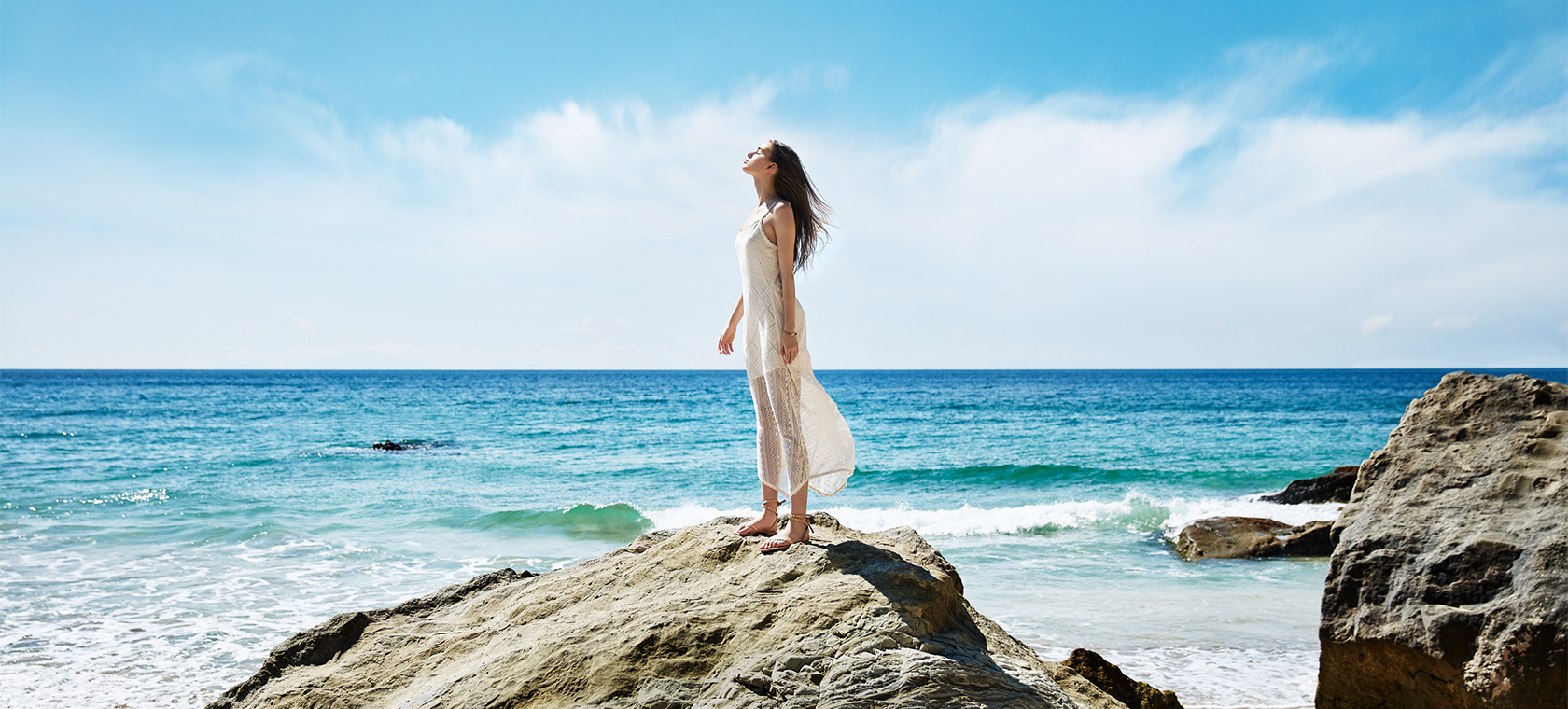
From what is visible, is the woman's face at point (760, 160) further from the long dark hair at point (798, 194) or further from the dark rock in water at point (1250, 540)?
the dark rock in water at point (1250, 540)

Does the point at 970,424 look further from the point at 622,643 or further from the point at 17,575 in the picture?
the point at 622,643

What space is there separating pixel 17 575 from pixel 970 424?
27.1 meters

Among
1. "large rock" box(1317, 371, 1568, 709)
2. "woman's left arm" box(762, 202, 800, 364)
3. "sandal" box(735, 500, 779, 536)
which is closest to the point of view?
"large rock" box(1317, 371, 1568, 709)

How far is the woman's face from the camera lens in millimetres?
4121

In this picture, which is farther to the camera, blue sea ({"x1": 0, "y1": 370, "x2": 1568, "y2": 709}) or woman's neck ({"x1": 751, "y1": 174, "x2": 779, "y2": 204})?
blue sea ({"x1": 0, "y1": 370, "x2": 1568, "y2": 709})

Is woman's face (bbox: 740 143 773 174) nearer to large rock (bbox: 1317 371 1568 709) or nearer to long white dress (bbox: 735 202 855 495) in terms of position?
long white dress (bbox: 735 202 855 495)

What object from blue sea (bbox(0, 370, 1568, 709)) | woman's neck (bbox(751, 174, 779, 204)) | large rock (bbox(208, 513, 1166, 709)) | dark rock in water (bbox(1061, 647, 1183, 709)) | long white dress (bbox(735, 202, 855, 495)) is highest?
woman's neck (bbox(751, 174, 779, 204))

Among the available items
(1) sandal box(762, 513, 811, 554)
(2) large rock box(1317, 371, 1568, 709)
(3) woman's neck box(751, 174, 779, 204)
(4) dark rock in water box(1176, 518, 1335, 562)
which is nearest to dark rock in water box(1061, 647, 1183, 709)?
(2) large rock box(1317, 371, 1568, 709)

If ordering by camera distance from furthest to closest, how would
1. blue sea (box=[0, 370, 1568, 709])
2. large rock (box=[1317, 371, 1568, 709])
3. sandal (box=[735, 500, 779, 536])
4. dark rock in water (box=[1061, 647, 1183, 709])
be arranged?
blue sea (box=[0, 370, 1568, 709]), dark rock in water (box=[1061, 647, 1183, 709]), sandal (box=[735, 500, 779, 536]), large rock (box=[1317, 371, 1568, 709])

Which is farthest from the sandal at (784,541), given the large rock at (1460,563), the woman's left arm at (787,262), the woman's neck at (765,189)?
the large rock at (1460,563)

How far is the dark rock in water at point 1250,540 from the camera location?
34.7 feet

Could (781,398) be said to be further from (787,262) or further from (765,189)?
(765,189)

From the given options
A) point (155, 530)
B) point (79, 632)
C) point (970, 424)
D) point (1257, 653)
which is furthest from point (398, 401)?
point (1257, 653)

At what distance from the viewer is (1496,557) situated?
4.04 metres
